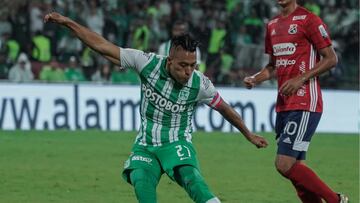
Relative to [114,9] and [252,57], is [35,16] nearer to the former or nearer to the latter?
[114,9]

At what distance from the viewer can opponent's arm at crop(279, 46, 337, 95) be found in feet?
30.4

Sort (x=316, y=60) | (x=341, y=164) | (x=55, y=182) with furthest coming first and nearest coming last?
(x=341, y=164) → (x=55, y=182) → (x=316, y=60)

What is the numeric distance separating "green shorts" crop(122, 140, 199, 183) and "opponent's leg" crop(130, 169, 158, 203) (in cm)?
6

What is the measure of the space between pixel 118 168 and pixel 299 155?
5.52 meters

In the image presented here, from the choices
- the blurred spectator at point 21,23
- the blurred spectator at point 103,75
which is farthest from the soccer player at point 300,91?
the blurred spectator at point 21,23

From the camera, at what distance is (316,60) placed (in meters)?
9.63

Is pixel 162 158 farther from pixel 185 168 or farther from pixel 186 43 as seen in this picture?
pixel 186 43

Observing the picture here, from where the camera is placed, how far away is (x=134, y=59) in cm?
827

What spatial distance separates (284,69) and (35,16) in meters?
15.6

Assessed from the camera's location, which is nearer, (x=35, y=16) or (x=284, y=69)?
(x=284, y=69)

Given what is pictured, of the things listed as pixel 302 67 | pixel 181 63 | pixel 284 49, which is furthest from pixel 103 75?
pixel 181 63

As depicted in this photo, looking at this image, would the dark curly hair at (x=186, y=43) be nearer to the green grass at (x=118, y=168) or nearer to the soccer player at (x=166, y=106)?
the soccer player at (x=166, y=106)

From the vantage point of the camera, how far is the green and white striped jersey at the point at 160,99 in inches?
326

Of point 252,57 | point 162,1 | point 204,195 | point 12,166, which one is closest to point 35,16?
point 162,1
